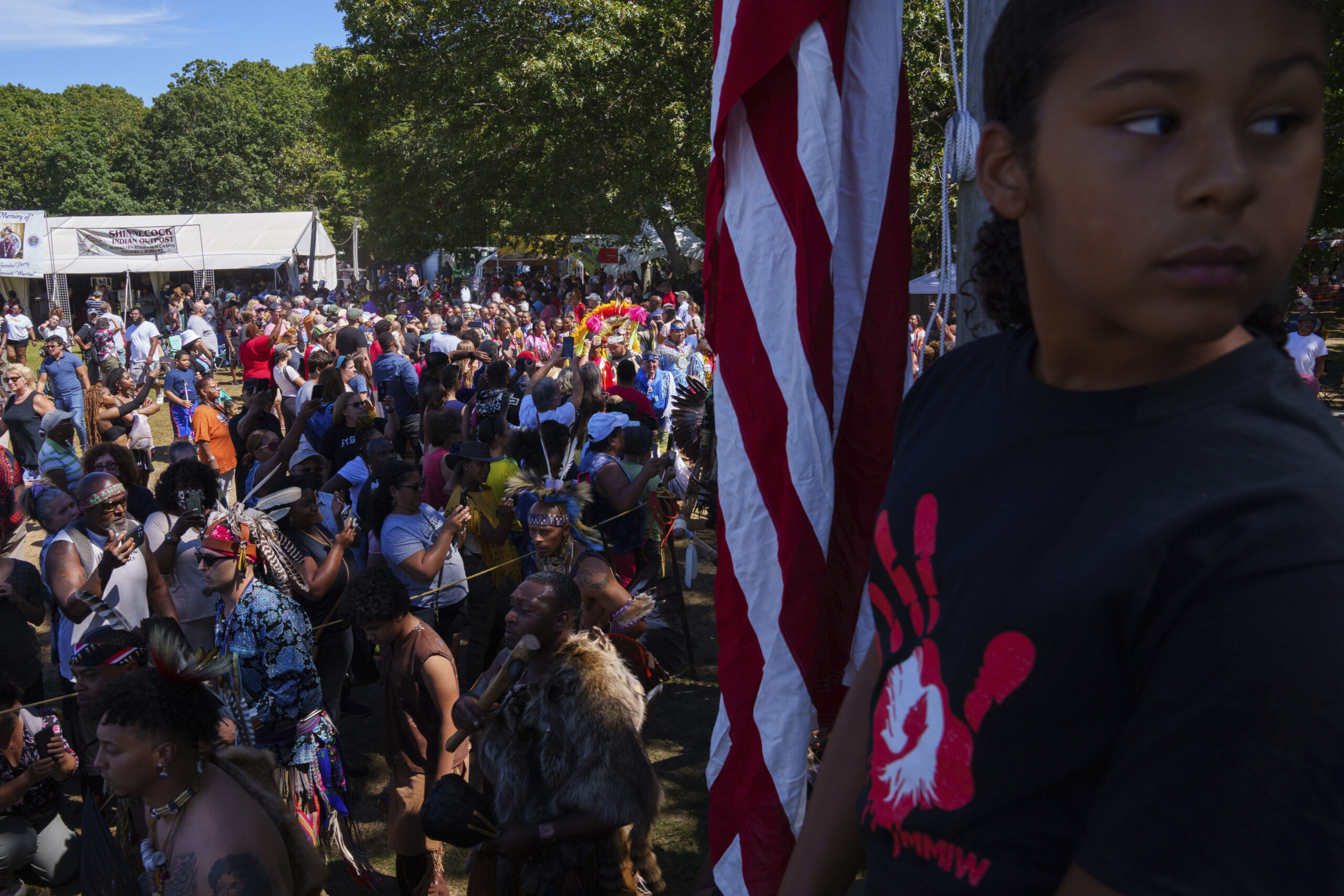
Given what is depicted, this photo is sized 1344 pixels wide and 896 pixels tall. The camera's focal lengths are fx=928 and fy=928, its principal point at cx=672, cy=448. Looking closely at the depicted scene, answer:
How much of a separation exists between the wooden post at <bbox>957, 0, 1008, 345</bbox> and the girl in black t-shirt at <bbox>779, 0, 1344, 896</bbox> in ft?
2.51

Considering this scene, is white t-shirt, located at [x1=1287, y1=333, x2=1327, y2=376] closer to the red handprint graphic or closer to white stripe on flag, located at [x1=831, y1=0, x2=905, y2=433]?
white stripe on flag, located at [x1=831, y1=0, x2=905, y2=433]

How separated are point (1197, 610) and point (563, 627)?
3.18 meters

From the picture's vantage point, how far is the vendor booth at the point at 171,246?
29.7m

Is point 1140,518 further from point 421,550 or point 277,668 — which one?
point 421,550

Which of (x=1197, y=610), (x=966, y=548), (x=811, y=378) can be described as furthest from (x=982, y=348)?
(x=811, y=378)

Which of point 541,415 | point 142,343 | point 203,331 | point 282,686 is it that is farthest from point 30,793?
point 203,331

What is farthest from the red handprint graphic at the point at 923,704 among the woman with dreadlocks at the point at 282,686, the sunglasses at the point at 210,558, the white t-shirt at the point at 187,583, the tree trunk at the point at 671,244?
the tree trunk at the point at 671,244

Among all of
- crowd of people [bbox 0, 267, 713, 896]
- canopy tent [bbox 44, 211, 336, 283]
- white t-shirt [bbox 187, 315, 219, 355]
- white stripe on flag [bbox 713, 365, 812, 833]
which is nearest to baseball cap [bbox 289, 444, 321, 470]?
crowd of people [bbox 0, 267, 713, 896]

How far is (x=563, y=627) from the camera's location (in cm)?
372

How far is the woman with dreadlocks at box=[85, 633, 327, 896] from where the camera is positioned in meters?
2.69

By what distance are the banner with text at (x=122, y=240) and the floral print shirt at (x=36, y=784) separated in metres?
29.7

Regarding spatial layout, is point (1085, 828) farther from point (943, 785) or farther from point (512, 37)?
point (512, 37)

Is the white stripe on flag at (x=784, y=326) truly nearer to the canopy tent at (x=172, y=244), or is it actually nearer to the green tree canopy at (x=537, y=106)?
the green tree canopy at (x=537, y=106)

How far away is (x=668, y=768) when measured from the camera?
5.84 m
